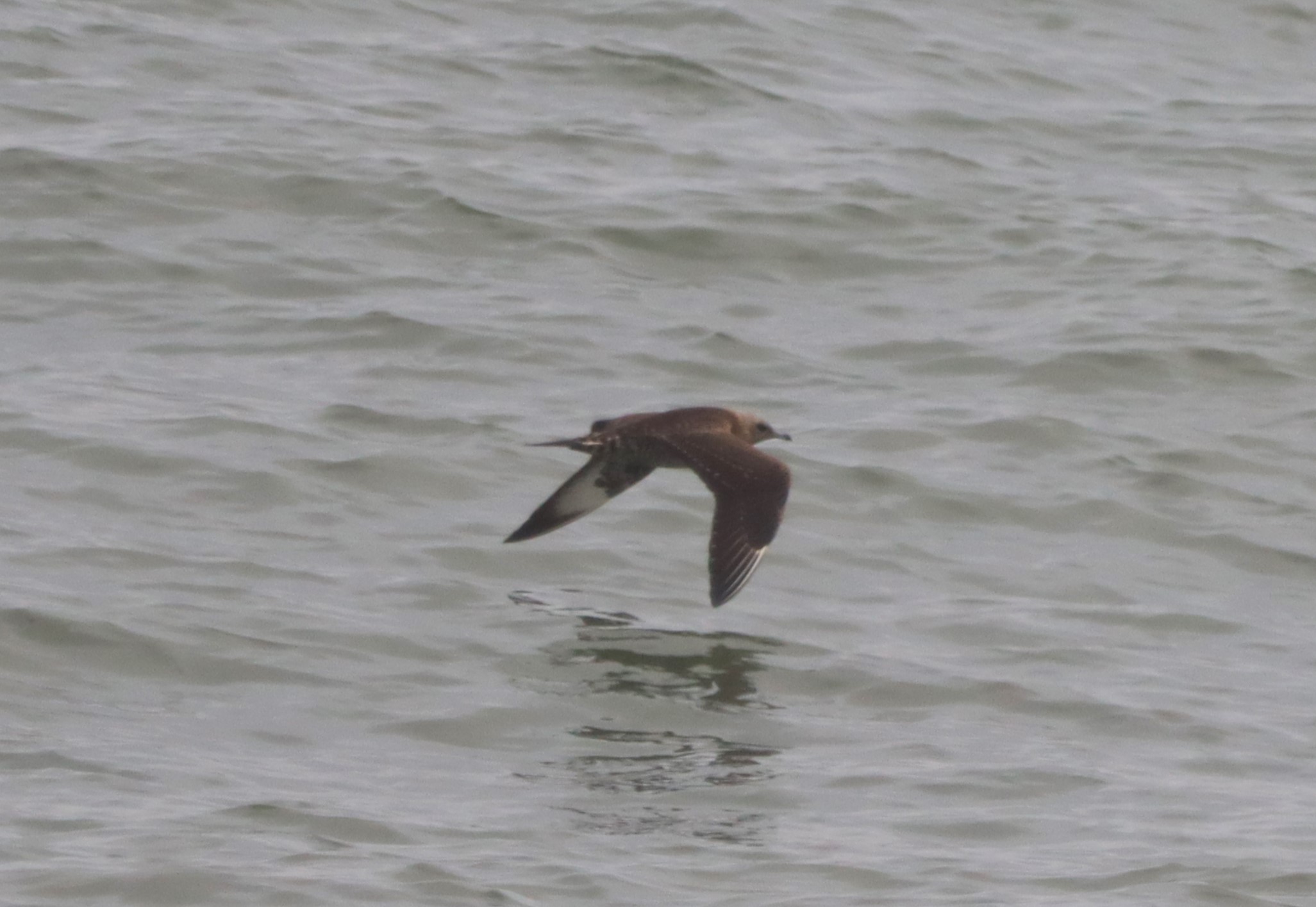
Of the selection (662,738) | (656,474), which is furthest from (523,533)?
(662,738)

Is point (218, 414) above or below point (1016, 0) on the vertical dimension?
below

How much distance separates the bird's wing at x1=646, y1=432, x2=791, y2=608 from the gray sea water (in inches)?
11.1

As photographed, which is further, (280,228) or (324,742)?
(280,228)

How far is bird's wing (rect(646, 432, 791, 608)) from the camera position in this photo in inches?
324

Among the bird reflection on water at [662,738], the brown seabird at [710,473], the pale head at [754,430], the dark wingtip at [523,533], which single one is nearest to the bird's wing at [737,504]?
the brown seabird at [710,473]

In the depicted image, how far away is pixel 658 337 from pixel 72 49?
5.02 metres

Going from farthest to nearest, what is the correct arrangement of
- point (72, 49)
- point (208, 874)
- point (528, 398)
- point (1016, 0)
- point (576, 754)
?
1. point (1016, 0)
2. point (72, 49)
3. point (528, 398)
4. point (576, 754)
5. point (208, 874)

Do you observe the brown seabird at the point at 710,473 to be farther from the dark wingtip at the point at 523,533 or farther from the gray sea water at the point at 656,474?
the gray sea water at the point at 656,474

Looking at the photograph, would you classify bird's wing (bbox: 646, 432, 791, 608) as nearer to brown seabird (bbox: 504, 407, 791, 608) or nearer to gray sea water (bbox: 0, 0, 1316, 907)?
brown seabird (bbox: 504, 407, 791, 608)

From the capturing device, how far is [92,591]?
8.10 m

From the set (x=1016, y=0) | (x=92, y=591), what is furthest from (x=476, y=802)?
(x=1016, y=0)

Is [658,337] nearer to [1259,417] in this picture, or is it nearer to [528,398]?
[528,398]

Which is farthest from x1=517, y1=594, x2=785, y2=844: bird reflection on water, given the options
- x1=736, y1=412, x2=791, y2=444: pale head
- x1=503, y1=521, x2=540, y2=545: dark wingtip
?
x1=736, y1=412, x2=791, y2=444: pale head

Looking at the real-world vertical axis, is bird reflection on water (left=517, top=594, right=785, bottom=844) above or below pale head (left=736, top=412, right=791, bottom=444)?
below
